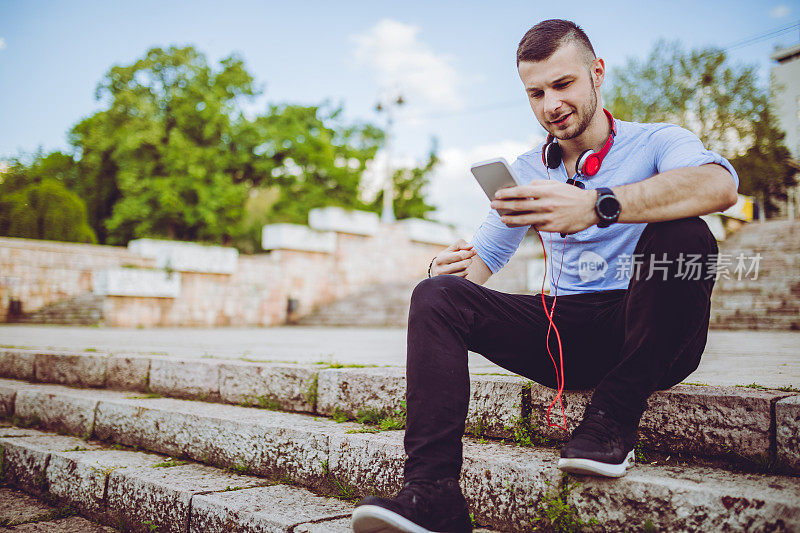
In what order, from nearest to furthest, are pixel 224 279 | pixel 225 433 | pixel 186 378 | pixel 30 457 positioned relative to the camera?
pixel 225 433, pixel 30 457, pixel 186 378, pixel 224 279

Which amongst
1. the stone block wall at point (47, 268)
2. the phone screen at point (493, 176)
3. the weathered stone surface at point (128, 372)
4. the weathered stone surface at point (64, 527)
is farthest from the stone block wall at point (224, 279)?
the phone screen at point (493, 176)

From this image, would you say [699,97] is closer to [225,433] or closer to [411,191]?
[411,191]

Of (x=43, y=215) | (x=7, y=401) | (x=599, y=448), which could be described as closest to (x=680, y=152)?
(x=599, y=448)

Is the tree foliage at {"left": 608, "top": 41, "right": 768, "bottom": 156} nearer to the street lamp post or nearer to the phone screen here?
the street lamp post

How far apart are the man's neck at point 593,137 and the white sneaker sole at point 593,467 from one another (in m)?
1.11

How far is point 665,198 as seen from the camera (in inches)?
64.3

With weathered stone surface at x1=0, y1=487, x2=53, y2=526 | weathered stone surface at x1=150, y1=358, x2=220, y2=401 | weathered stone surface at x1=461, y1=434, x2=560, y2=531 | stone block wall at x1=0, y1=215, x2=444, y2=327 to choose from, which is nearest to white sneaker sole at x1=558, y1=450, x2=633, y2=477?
weathered stone surface at x1=461, y1=434, x2=560, y2=531

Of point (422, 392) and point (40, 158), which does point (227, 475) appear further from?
point (40, 158)

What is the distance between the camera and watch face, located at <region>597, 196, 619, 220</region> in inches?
64.6

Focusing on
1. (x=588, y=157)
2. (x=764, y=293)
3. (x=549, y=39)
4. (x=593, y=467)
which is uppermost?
(x=549, y=39)

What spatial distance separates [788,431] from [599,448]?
1.86 feet

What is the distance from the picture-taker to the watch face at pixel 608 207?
1.64 m

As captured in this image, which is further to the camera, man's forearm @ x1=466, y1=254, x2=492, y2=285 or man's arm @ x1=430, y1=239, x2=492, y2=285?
man's forearm @ x1=466, y1=254, x2=492, y2=285

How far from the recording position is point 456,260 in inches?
86.2
